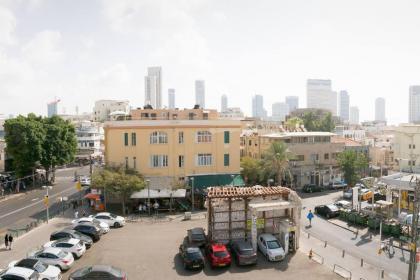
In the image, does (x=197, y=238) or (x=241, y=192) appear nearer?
(x=197, y=238)

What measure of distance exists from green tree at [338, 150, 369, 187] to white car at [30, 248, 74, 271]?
40681mm

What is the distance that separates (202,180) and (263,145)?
670 inches

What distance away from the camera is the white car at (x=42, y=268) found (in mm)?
21636

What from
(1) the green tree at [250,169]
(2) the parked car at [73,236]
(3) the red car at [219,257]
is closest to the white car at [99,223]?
(2) the parked car at [73,236]

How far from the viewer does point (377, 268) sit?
25.5 metres

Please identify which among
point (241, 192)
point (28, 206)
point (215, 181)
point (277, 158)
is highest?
point (277, 158)

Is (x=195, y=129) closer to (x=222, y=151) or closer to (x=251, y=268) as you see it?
(x=222, y=151)

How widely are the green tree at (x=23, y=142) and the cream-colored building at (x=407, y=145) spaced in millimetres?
52880

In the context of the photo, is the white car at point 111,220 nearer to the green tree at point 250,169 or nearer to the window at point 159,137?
the window at point 159,137

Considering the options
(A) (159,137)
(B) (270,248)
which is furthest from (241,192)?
(A) (159,137)

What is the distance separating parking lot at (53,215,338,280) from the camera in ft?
77.6

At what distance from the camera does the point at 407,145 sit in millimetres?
57375

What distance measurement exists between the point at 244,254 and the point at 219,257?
1.70 metres

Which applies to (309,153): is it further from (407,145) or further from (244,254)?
(244,254)
